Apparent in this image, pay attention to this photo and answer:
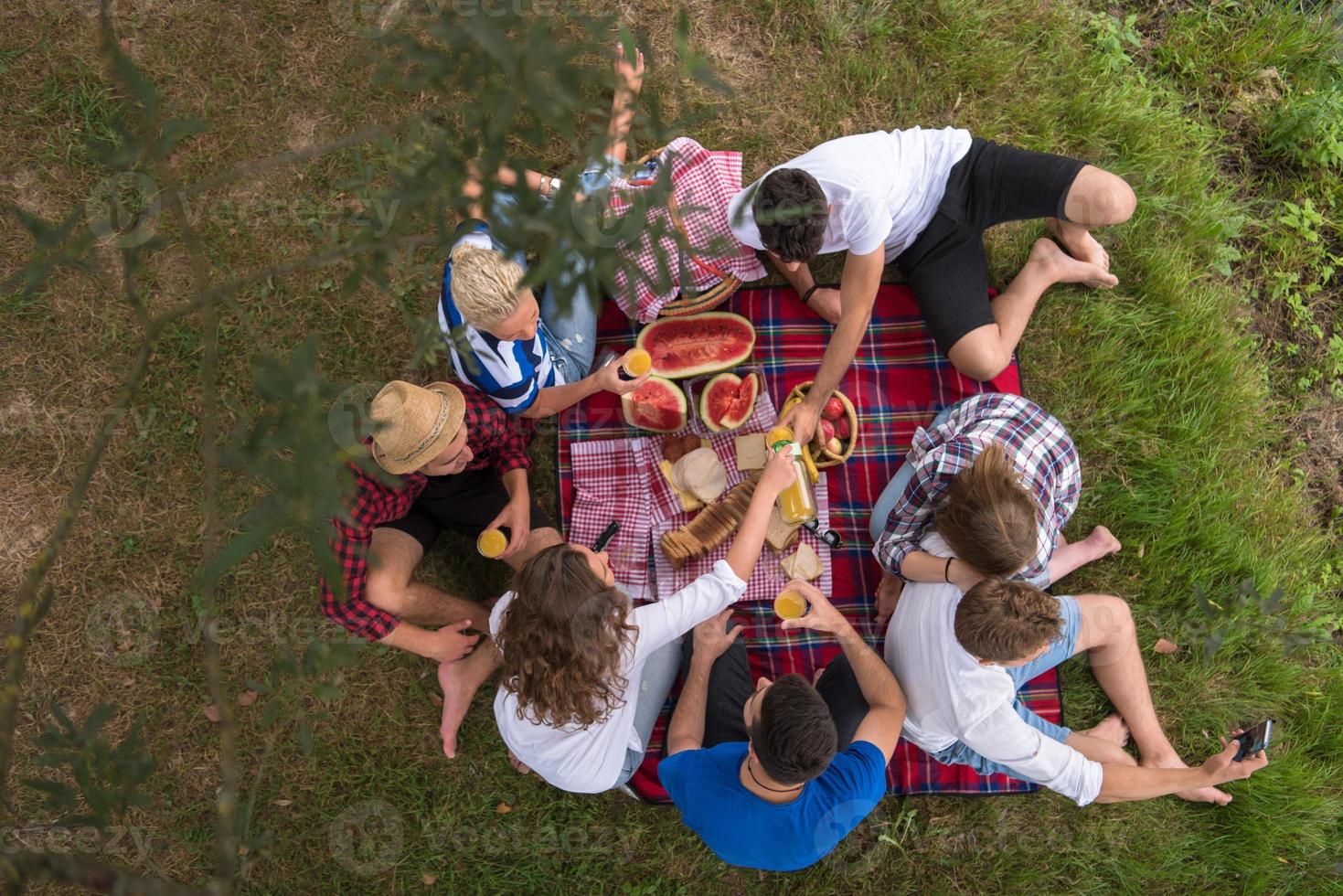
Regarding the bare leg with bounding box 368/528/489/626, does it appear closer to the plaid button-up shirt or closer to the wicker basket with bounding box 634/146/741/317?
the wicker basket with bounding box 634/146/741/317

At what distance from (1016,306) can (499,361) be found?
8.94 ft

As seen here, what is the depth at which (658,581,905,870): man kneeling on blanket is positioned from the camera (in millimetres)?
3301

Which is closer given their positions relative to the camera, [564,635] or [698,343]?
[564,635]

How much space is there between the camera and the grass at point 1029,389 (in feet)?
14.4

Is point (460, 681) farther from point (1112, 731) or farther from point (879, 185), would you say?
point (1112, 731)

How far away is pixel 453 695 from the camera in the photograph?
14.3ft

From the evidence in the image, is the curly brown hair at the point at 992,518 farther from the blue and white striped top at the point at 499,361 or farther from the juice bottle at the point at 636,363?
the blue and white striped top at the point at 499,361

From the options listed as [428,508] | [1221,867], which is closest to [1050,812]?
[1221,867]

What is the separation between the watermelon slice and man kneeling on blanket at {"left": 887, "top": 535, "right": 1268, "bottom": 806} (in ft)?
3.74

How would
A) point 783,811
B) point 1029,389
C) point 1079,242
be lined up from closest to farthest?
point 783,811 < point 1079,242 < point 1029,389

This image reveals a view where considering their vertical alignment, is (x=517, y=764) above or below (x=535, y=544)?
below

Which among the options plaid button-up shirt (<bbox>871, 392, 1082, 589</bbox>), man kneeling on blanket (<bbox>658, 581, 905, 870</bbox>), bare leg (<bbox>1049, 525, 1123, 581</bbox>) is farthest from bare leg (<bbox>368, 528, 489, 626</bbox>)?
bare leg (<bbox>1049, 525, 1123, 581</bbox>)

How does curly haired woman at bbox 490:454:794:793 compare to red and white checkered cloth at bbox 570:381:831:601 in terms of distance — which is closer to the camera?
curly haired woman at bbox 490:454:794:793

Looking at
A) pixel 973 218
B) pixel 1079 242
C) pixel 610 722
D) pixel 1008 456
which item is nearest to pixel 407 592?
pixel 610 722
